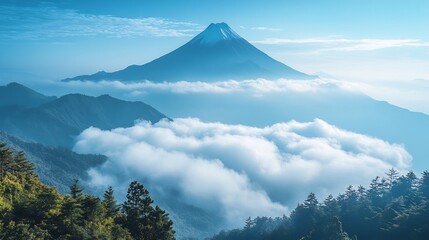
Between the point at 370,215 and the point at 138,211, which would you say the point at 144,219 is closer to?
the point at 138,211

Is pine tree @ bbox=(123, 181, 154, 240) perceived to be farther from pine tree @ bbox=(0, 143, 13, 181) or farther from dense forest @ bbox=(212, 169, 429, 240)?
dense forest @ bbox=(212, 169, 429, 240)

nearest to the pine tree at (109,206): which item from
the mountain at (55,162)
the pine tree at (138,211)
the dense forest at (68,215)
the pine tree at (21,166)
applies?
the dense forest at (68,215)

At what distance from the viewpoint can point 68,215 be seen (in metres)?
20.6

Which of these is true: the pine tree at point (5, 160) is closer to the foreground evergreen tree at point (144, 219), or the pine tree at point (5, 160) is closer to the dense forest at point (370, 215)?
the foreground evergreen tree at point (144, 219)

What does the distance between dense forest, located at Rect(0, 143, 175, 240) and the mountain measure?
97.3 meters

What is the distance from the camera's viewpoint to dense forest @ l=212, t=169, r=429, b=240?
3722 centimetres

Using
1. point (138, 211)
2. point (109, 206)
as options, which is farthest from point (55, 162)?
point (138, 211)

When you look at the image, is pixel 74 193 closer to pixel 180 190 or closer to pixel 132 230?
pixel 132 230

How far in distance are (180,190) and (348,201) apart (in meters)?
112

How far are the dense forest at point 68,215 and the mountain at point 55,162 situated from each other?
319 ft

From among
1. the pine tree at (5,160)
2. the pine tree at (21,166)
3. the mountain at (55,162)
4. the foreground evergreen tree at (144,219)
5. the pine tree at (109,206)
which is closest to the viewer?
the foreground evergreen tree at (144,219)

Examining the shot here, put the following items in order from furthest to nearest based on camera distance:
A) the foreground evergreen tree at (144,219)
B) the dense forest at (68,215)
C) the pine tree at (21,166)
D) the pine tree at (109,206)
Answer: the pine tree at (21,166)
the pine tree at (109,206)
the foreground evergreen tree at (144,219)
the dense forest at (68,215)

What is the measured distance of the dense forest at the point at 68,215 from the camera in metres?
19.6

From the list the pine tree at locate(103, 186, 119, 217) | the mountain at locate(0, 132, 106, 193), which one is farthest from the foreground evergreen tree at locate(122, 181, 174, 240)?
the mountain at locate(0, 132, 106, 193)
